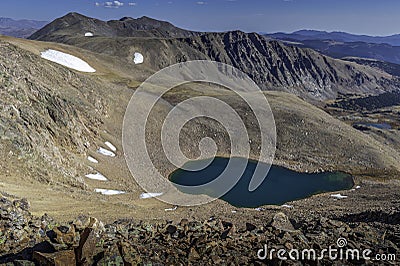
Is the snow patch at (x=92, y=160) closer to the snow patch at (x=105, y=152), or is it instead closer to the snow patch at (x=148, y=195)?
the snow patch at (x=105, y=152)

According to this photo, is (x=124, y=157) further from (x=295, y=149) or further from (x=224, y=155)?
(x=295, y=149)

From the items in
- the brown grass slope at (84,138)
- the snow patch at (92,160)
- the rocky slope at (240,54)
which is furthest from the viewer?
the rocky slope at (240,54)

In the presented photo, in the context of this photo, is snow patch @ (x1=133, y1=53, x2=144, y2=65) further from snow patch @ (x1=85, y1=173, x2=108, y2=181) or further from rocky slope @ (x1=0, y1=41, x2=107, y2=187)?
snow patch @ (x1=85, y1=173, x2=108, y2=181)

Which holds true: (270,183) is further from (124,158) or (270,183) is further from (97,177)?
(97,177)

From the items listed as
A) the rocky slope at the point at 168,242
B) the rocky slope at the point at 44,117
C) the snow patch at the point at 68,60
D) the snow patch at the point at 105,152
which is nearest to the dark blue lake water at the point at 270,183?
the snow patch at the point at 105,152

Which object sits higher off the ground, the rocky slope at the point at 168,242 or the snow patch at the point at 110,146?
the rocky slope at the point at 168,242

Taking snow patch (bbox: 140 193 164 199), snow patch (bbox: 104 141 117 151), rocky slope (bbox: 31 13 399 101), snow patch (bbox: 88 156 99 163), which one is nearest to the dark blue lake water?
snow patch (bbox: 140 193 164 199)
